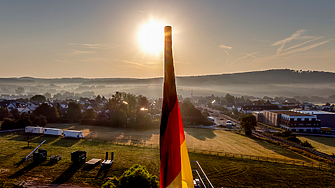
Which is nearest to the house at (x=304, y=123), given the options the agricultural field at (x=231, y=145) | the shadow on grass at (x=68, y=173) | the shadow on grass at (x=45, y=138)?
the agricultural field at (x=231, y=145)

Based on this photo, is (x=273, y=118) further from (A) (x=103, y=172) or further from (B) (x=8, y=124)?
(B) (x=8, y=124)

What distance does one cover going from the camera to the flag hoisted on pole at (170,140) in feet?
17.6

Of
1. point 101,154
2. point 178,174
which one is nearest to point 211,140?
point 101,154

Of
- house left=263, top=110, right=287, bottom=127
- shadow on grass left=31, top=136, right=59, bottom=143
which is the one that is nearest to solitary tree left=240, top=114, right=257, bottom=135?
house left=263, top=110, right=287, bottom=127

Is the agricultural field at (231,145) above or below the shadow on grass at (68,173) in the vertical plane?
below

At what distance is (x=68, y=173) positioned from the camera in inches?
838

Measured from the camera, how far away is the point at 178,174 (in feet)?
17.4

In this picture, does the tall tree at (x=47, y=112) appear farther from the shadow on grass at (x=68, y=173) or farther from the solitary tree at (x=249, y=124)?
the solitary tree at (x=249, y=124)

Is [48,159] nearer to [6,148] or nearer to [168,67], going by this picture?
[6,148]

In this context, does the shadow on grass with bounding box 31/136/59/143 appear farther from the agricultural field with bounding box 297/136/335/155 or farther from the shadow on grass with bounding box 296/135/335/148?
the shadow on grass with bounding box 296/135/335/148

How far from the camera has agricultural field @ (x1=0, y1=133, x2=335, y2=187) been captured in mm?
19891

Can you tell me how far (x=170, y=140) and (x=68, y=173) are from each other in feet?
72.1

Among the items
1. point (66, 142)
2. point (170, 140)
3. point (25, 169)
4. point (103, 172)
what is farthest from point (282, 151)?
point (66, 142)

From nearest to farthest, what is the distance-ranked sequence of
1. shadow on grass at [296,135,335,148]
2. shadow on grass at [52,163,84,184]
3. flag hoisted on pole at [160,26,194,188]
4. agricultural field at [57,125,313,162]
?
flag hoisted on pole at [160,26,194,188] → shadow on grass at [52,163,84,184] → agricultural field at [57,125,313,162] → shadow on grass at [296,135,335,148]
